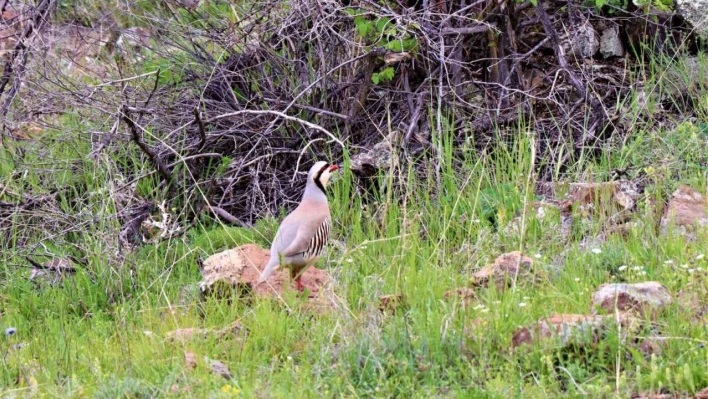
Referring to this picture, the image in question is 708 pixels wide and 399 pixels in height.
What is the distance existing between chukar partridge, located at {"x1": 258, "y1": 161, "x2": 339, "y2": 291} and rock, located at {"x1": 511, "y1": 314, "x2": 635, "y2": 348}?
165 cm

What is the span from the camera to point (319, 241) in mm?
6023

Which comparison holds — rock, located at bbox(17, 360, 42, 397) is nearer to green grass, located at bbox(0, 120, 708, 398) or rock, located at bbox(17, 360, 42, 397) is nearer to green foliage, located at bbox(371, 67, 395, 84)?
green grass, located at bbox(0, 120, 708, 398)

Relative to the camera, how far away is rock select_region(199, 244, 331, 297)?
5945 millimetres

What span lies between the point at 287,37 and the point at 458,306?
139 inches

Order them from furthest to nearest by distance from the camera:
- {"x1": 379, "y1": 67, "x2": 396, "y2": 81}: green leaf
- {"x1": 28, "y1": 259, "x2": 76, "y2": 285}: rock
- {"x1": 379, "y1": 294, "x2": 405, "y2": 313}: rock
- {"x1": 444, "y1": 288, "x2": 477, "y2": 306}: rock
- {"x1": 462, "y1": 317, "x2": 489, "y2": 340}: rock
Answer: {"x1": 379, "y1": 67, "x2": 396, "y2": 81}: green leaf → {"x1": 28, "y1": 259, "x2": 76, "y2": 285}: rock → {"x1": 379, "y1": 294, "x2": 405, "y2": 313}: rock → {"x1": 444, "y1": 288, "x2": 477, "y2": 306}: rock → {"x1": 462, "y1": 317, "x2": 489, "y2": 340}: rock

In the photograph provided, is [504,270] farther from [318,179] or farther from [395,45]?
[395,45]

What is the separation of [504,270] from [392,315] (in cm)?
69

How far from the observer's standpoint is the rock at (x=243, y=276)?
5.95 metres

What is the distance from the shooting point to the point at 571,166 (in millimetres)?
7312

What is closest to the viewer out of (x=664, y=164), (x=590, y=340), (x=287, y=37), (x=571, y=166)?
(x=590, y=340)

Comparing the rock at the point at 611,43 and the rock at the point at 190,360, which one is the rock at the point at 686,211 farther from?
the rock at the point at 190,360

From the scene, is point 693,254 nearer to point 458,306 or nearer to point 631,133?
point 458,306

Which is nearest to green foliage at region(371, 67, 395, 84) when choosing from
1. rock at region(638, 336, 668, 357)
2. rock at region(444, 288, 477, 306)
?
rock at region(444, 288, 477, 306)

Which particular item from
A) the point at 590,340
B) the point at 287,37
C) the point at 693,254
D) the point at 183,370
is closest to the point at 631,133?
the point at 693,254
